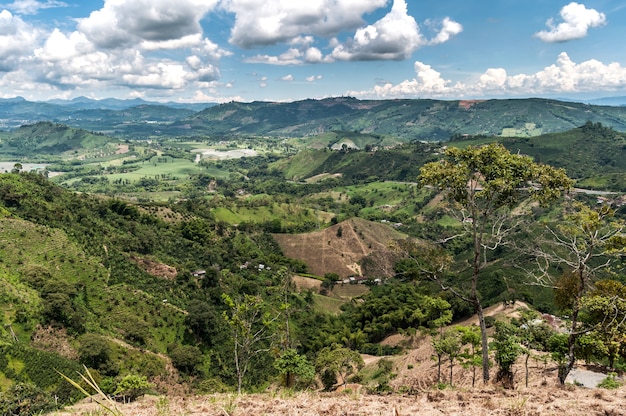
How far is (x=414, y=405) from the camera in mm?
15094

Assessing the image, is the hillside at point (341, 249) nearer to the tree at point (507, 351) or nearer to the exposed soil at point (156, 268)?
the exposed soil at point (156, 268)

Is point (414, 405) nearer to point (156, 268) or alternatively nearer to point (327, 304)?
point (156, 268)

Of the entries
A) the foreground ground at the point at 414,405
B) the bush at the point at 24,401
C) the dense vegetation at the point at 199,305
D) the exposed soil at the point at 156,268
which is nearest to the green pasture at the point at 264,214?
the dense vegetation at the point at 199,305

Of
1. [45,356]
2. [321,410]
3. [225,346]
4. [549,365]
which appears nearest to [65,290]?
[45,356]

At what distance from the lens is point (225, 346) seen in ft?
188

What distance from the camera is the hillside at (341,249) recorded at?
4756 inches

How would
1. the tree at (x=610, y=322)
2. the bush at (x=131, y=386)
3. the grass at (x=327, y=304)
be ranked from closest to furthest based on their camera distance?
the tree at (x=610, y=322) → the bush at (x=131, y=386) → the grass at (x=327, y=304)

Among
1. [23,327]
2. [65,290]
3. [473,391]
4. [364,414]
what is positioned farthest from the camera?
[65,290]

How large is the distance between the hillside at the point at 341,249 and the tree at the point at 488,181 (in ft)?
320

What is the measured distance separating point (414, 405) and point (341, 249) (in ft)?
369

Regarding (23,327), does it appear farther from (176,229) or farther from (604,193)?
(604,193)

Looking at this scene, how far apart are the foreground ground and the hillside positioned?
3973 inches

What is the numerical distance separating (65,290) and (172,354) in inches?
640

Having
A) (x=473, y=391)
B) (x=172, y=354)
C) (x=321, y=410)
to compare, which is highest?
(x=321, y=410)
